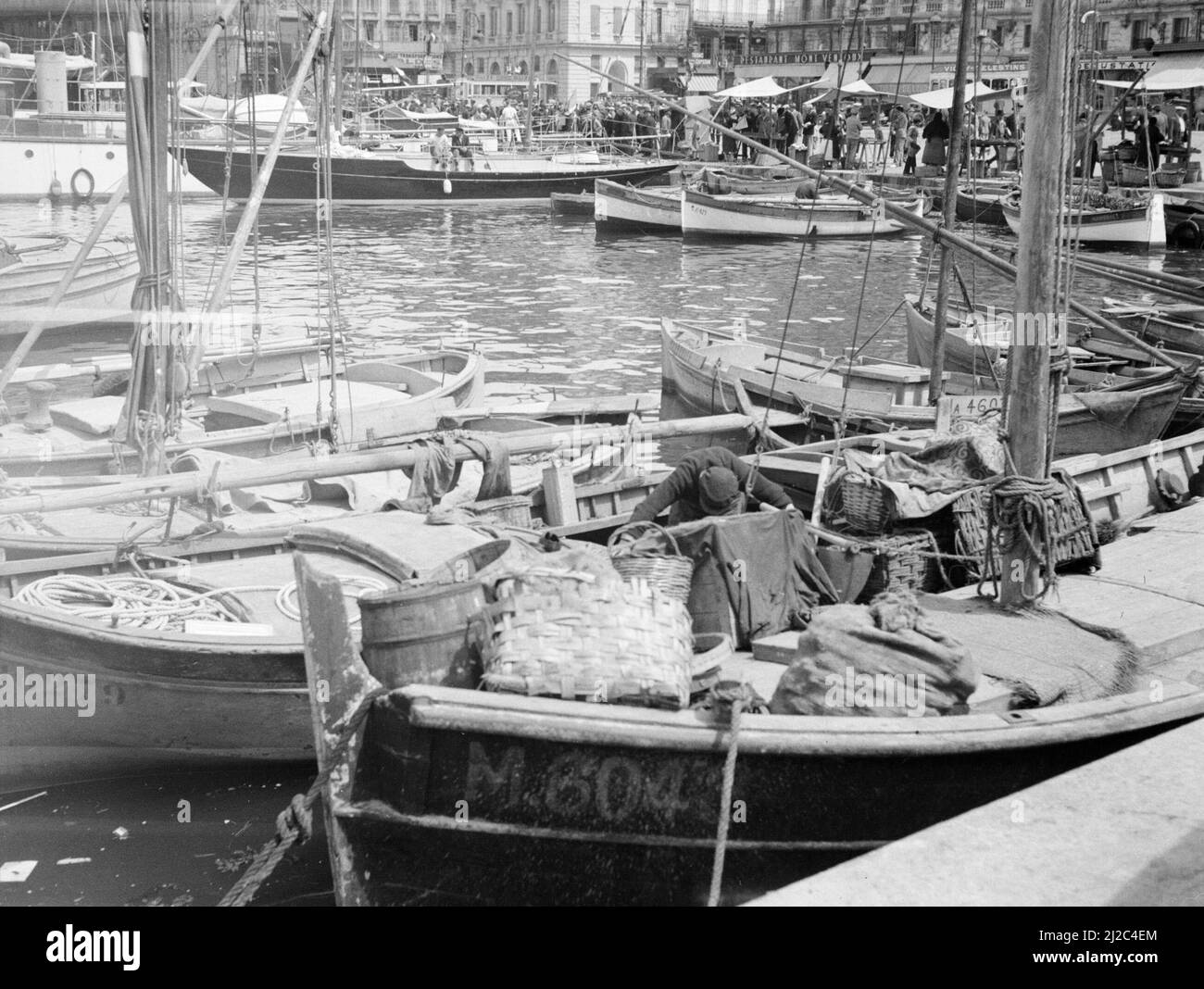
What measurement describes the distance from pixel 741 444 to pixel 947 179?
4.07 meters

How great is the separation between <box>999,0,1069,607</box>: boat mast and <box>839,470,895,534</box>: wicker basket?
1314mm

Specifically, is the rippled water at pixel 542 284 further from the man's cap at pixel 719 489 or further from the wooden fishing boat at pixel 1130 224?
the man's cap at pixel 719 489

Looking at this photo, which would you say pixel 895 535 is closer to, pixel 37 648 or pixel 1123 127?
pixel 37 648

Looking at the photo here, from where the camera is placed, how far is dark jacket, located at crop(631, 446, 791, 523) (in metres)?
9.30

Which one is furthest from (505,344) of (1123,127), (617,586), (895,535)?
(1123,127)

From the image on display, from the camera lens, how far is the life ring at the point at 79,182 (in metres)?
44.1

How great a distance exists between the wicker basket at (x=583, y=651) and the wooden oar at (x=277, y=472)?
4320mm

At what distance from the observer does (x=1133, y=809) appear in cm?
543

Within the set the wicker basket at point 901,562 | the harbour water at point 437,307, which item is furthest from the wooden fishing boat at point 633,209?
the wicker basket at point 901,562

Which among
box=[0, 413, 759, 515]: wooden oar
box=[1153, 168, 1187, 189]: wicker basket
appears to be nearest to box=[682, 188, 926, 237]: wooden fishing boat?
box=[1153, 168, 1187, 189]: wicker basket

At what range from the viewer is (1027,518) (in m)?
7.88

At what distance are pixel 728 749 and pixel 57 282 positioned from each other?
20.9 m

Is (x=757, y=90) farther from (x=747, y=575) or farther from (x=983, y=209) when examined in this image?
(x=747, y=575)

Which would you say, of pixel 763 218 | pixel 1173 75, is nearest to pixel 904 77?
pixel 1173 75
